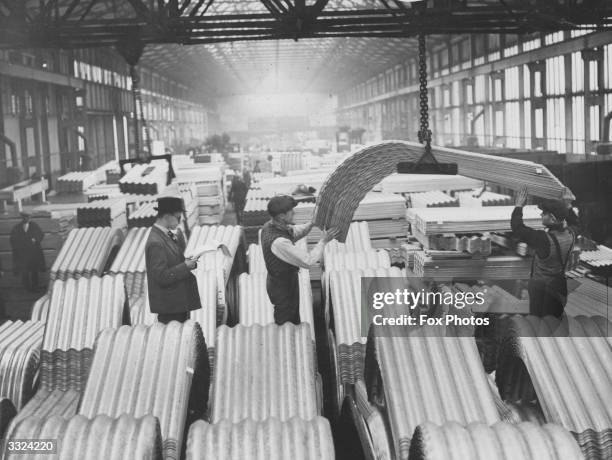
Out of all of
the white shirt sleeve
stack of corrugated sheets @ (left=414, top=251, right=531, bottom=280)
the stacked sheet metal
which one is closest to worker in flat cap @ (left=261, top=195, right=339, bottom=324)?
the white shirt sleeve

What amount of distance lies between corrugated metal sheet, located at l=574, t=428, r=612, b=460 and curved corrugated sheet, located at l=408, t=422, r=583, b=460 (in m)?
0.78

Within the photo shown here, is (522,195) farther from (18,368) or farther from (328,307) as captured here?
(18,368)

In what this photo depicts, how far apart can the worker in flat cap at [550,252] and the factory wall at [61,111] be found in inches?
652

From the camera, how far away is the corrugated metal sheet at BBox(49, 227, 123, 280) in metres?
9.77

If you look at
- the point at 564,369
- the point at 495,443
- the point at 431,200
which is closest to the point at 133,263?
the point at 431,200

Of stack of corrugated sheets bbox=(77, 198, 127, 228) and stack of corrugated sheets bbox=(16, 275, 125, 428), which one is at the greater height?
stack of corrugated sheets bbox=(77, 198, 127, 228)

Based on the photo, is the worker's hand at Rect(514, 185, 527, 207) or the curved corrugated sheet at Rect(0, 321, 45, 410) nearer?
the worker's hand at Rect(514, 185, 527, 207)

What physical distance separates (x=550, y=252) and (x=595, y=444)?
295 cm

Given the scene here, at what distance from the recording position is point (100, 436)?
123 inches

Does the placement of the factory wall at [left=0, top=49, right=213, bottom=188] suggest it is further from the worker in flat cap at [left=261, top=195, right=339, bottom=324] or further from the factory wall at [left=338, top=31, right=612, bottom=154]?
the worker in flat cap at [left=261, top=195, right=339, bottom=324]

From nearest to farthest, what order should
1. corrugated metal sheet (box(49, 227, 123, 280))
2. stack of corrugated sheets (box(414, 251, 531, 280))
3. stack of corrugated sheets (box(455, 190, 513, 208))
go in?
stack of corrugated sheets (box(414, 251, 531, 280))
corrugated metal sheet (box(49, 227, 123, 280))
stack of corrugated sheets (box(455, 190, 513, 208))

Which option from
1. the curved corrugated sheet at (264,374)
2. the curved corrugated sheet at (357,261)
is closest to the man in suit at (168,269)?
the curved corrugated sheet at (264,374)

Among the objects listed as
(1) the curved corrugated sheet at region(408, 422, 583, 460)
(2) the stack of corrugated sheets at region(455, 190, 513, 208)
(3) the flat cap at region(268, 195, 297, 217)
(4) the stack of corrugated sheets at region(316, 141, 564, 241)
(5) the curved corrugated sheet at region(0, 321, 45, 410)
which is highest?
(4) the stack of corrugated sheets at region(316, 141, 564, 241)

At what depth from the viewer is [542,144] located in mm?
23047
